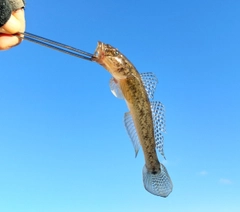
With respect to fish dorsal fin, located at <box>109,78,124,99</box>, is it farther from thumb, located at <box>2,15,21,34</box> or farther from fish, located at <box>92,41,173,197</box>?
thumb, located at <box>2,15,21,34</box>

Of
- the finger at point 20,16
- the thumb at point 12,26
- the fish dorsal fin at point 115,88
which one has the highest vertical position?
the fish dorsal fin at point 115,88

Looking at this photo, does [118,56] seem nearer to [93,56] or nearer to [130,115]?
[93,56]

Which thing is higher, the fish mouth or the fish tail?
the fish mouth

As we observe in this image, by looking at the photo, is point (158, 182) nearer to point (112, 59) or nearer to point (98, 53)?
point (112, 59)

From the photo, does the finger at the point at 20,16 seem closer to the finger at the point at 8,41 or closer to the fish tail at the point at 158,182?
the finger at the point at 8,41

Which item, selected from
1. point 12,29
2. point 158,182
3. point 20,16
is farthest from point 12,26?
point 158,182

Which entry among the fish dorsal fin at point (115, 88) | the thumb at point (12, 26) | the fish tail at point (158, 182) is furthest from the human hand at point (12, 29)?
the fish tail at point (158, 182)

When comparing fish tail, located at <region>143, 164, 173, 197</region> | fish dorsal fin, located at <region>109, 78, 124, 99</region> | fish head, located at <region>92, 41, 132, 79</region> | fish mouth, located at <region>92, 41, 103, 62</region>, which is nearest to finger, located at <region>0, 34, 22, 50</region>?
fish mouth, located at <region>92, 41, 103, 62</region>

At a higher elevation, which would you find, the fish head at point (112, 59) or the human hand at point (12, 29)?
the fish head at point (112, 59)
